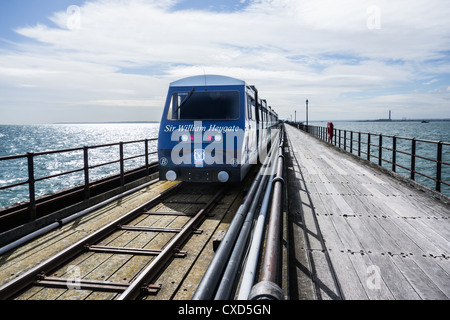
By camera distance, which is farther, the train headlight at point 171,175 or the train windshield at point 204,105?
the train windshield at point 204,105

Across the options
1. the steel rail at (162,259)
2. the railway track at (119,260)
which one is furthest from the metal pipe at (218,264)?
the steel rail at (162,259)

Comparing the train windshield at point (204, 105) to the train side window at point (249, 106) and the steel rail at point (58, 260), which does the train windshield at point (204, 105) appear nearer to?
the train side window at point (249, 106)

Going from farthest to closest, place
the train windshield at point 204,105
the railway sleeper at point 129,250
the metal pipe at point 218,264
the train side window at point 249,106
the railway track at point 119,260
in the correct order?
the train side window at point 249,106 < the train windshield at point 204,105 < the railway sleeper at point 129,250 < the railway track at point 119,260 < the metal pipe at point 218,264

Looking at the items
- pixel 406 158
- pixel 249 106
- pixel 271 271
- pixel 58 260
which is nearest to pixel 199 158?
pixel 249 106

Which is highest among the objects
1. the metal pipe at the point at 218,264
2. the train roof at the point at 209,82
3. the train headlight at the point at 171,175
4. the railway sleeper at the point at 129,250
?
the train roof at the point at 209,82

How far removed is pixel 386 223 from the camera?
5875 millimetres

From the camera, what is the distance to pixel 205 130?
877 cm

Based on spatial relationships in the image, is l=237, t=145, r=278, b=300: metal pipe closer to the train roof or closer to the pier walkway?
the pier walkway

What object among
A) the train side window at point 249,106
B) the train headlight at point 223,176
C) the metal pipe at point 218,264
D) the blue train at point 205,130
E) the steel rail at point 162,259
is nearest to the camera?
the metal pipe at point 218,264

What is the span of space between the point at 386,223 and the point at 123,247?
4.43 m

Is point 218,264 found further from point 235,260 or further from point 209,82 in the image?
point 209,82

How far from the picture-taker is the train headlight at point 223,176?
27.3 feet

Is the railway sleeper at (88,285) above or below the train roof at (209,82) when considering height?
below

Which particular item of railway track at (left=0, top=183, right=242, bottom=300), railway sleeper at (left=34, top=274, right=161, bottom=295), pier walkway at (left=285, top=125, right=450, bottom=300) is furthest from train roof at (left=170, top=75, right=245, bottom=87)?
railway sleeper at (left=34, top=274, right=161, bottom=295)
